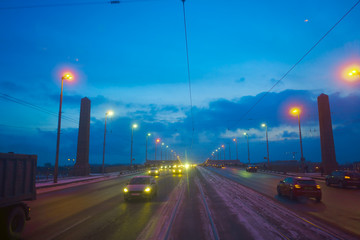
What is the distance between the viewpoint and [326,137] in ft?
144

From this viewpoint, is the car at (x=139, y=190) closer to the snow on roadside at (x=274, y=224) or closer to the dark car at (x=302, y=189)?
the snow on roadside at (x=274, y=224)

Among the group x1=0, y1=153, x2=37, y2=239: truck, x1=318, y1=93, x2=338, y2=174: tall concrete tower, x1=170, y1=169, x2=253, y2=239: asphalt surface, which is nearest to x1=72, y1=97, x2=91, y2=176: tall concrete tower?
x1=170, y1=169, x2=253, y2=239: asphalt surface

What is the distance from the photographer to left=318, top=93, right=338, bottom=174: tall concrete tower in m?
43.1

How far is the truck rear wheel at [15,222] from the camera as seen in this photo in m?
7.99

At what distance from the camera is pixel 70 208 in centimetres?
1357

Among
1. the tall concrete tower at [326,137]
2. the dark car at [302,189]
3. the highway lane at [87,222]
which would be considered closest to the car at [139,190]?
the highway lane at [87,222]

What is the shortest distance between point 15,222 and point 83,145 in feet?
126

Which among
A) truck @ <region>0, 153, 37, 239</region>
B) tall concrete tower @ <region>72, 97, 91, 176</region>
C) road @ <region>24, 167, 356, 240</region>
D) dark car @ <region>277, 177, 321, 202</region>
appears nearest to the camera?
truck @ <region>0, 153, 37, 239</region>

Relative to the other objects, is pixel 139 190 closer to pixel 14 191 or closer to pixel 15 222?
pixel 15 222

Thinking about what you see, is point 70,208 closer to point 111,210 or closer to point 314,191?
point 111,210

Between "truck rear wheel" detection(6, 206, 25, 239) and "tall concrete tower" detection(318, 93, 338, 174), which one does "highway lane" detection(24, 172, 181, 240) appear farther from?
"tall concrete tower" detection(318, 93, 338, 174)

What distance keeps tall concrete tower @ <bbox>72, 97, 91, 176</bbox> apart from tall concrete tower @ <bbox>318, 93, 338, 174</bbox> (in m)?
38.5

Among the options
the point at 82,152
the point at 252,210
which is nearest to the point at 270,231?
the point at 252,210

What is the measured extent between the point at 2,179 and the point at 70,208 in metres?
6.17
